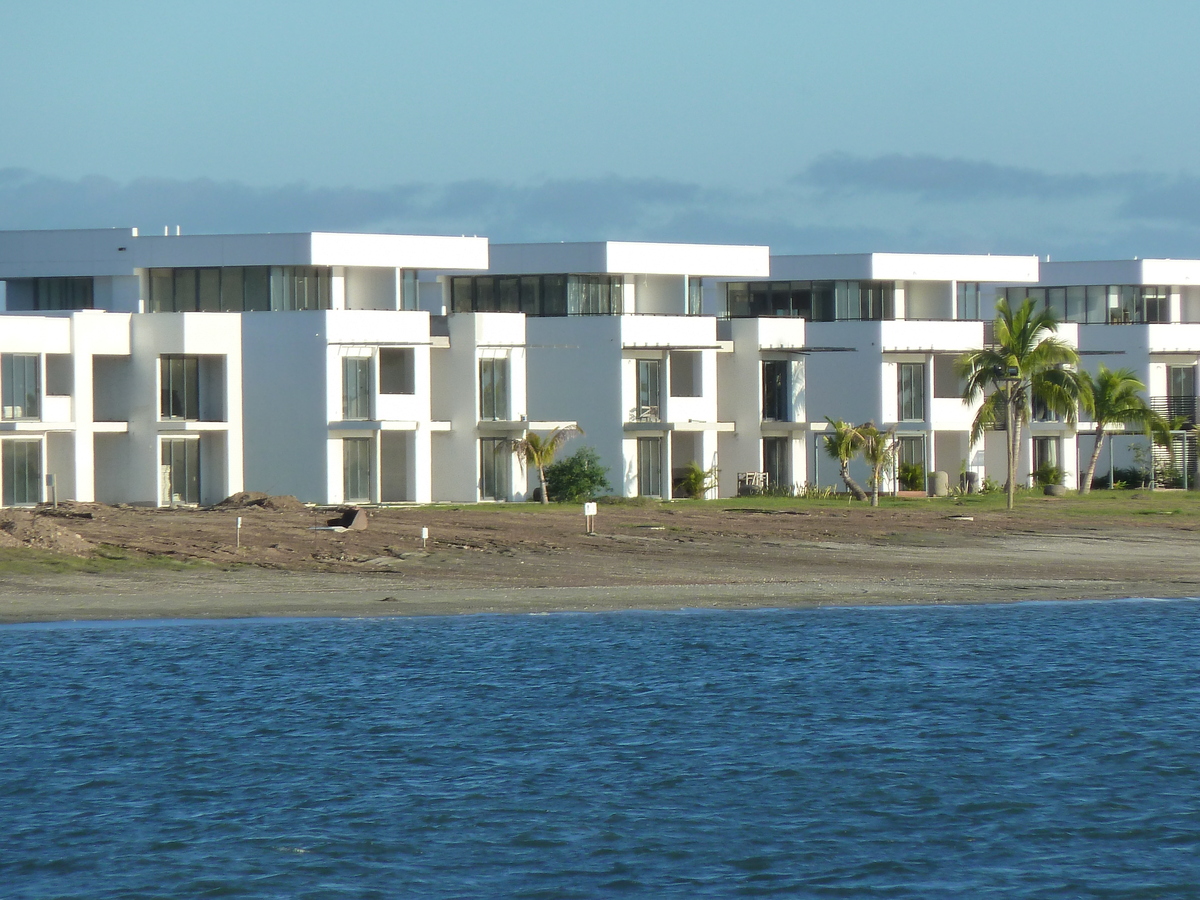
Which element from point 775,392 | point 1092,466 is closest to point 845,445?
point 775,392

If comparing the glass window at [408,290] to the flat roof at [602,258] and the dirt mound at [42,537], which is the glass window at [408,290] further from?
the dirt mound at [42,537]

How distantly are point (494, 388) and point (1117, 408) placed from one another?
25.2 metres

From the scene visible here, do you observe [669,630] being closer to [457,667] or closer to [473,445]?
[457,667]

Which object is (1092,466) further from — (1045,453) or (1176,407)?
(1176,407)

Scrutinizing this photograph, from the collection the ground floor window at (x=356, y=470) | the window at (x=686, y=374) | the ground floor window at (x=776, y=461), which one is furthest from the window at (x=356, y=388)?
the ground floor window at (x=776, y=461)

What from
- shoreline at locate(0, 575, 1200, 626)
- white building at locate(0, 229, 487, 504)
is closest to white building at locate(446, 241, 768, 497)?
white building at locate(0, 229, 487, 504)

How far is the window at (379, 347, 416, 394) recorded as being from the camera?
187 ft

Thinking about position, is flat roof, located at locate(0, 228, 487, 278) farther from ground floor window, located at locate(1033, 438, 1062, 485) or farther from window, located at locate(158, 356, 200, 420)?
ground floor window, located at locate(1033, 438, 1062, 485)

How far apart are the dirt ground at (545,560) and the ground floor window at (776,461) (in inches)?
535

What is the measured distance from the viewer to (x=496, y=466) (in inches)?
2313

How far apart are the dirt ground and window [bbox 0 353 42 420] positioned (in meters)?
4.10

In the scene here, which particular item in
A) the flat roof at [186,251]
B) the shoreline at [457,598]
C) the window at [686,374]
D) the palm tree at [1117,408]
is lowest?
the shoreline at [457,598]

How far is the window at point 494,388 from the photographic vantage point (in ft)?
192

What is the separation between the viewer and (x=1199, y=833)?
738 inches
